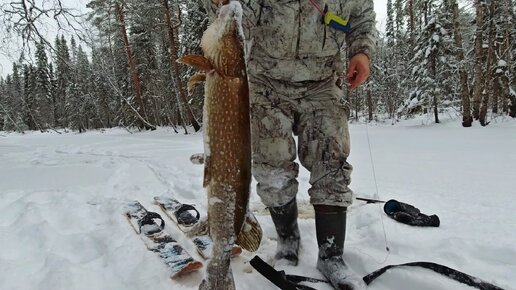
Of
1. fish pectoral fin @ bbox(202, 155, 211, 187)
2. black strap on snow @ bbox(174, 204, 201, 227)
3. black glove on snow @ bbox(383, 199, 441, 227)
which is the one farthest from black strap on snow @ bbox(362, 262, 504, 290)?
black strap on snow @ bbox(174, 204, 201, 227)

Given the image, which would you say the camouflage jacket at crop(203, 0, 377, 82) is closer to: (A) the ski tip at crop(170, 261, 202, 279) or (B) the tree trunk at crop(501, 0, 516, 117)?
(A) the ski tip at crop(170, 261, 202, 279)

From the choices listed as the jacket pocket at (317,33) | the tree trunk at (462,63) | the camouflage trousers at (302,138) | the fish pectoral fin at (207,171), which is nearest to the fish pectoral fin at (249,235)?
the fish pectoral fin at (207,171)

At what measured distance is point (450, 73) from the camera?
70.3 feet

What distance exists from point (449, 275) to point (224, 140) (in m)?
1.61

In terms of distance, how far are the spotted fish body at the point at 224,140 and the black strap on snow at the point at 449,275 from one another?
3.36ft

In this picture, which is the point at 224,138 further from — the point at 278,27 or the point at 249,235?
the point at 278,27

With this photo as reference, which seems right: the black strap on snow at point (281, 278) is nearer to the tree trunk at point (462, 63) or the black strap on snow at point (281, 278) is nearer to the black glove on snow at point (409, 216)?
the black glove on snow at point (409, 216)

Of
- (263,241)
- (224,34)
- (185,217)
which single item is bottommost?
(263,241)

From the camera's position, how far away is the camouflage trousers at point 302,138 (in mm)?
2654

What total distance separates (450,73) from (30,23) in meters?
20.3

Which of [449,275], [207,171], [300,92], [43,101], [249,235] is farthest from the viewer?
[43,101]

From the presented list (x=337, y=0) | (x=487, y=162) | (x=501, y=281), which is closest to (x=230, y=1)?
(x=337, y=0)

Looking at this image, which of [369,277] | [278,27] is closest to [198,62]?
[278,27]

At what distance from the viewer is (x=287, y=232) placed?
2926mm
